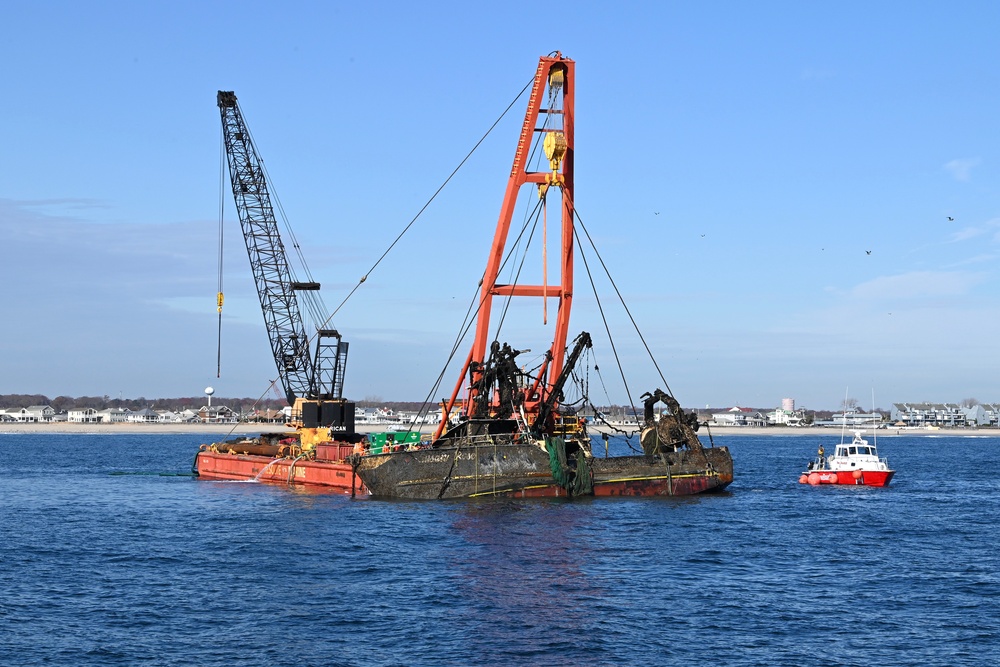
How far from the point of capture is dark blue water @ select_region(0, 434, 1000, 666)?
91.9 feet

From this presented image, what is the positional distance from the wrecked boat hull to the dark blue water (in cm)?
117

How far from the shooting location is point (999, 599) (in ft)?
114

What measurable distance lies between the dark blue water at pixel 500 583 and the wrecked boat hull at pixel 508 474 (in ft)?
3.83

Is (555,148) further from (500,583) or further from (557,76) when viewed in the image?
(500,583)

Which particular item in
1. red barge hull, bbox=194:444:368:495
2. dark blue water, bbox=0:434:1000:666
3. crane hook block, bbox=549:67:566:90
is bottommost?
dark blue water, bbox=0:434:1000:666

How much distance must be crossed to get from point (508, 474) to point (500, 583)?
2242 cm

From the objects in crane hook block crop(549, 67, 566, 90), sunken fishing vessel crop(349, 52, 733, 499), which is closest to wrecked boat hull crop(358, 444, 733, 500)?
sunken fishing vessel crop(349, 52, 733, 499)

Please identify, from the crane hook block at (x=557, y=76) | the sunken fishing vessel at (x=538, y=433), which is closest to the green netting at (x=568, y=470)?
the sunken fishing vessel at (x=538, y=433)

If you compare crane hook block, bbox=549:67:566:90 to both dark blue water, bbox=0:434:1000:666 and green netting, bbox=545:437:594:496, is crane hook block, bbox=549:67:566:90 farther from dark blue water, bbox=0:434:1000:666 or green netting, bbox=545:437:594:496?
dark blue water, bbox=0:434:1000:666

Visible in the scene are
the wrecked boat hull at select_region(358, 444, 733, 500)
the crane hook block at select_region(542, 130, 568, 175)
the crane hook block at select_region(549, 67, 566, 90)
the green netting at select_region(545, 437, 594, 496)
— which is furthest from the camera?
the crane hook block at select_region(549, 67, 566, 90)

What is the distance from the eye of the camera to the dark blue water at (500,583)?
28016mm

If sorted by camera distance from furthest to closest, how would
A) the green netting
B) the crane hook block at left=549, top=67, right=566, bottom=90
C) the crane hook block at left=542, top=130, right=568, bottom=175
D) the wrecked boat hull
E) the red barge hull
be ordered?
the red barge hull → the crane hook block at left=549, top=67, right=566, bottom=90 → the crane hook block at left=542, top=130, right=568, bottom=175 → the green netting → the wrecked boat hull

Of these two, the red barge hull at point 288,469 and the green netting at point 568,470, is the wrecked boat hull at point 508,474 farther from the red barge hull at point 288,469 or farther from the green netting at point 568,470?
the red barge hull at point 288,469

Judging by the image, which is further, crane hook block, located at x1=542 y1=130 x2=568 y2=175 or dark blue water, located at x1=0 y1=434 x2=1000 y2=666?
crane hook block, located at x1=542 y1=130 x2=568 y2=175
